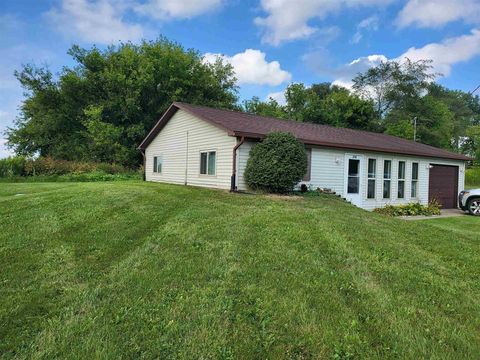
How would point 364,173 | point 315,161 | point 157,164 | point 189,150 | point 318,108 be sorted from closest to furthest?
point 315,161, point 364,173, point 189,150, point 157,164, point 318,108

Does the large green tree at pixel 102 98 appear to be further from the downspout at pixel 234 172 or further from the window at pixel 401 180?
the window at pixel 401 180

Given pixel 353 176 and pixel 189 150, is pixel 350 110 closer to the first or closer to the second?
pixel 353 176

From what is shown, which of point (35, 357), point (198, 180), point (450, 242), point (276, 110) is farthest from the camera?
point (276, 110)

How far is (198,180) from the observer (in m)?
13.5

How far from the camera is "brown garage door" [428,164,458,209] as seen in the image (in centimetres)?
1631

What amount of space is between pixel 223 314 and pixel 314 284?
1220 millimetres

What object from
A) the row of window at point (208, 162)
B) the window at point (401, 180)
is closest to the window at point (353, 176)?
the window at point (401, 180)

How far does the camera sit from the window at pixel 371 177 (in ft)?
45.6

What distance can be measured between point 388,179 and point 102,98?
74.8ft

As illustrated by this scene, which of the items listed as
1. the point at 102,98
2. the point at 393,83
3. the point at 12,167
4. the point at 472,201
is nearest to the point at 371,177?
the point at 472,201

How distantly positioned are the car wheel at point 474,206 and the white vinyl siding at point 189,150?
9.98 m

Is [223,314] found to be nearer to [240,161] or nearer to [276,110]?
[240,161]

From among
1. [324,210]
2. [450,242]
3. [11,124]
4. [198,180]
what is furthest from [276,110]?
[450,242]

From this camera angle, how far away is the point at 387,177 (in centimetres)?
1452
